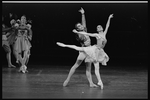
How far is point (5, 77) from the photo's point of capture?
7.68 m

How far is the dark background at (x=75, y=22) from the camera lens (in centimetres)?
1231

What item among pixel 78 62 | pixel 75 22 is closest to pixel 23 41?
pixel 78 62

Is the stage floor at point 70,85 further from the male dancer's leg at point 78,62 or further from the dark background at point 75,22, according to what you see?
the dark background at point 75,22

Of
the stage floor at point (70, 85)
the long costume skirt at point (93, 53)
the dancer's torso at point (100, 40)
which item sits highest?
the dancer's torso at point (100, 40)

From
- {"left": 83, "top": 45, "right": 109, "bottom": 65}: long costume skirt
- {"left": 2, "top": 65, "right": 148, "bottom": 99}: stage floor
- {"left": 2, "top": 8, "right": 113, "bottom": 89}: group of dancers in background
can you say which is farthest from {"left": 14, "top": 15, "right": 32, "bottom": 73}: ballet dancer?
{"left": 83, "top": 45, "right": 109, "bottom": 65}: long costume skirt

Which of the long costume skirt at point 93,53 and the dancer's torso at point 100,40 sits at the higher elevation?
the dancer's torso at point 100,40

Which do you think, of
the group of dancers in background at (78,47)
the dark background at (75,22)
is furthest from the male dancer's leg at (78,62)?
the dark background at (75,22)

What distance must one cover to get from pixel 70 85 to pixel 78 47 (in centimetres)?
88

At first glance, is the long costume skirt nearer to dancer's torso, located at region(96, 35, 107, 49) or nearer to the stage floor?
dancer's torso, located at region(96, 35, 107, 49)

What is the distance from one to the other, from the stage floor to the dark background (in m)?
3.40

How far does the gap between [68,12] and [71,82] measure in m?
5.74

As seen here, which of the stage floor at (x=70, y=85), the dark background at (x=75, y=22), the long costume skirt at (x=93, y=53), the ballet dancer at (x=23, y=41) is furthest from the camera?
the dark background at (x=75, y=22)

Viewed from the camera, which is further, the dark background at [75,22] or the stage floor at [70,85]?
→ the dark background at [75,22]

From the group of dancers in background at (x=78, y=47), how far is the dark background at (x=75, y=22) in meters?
2.65
